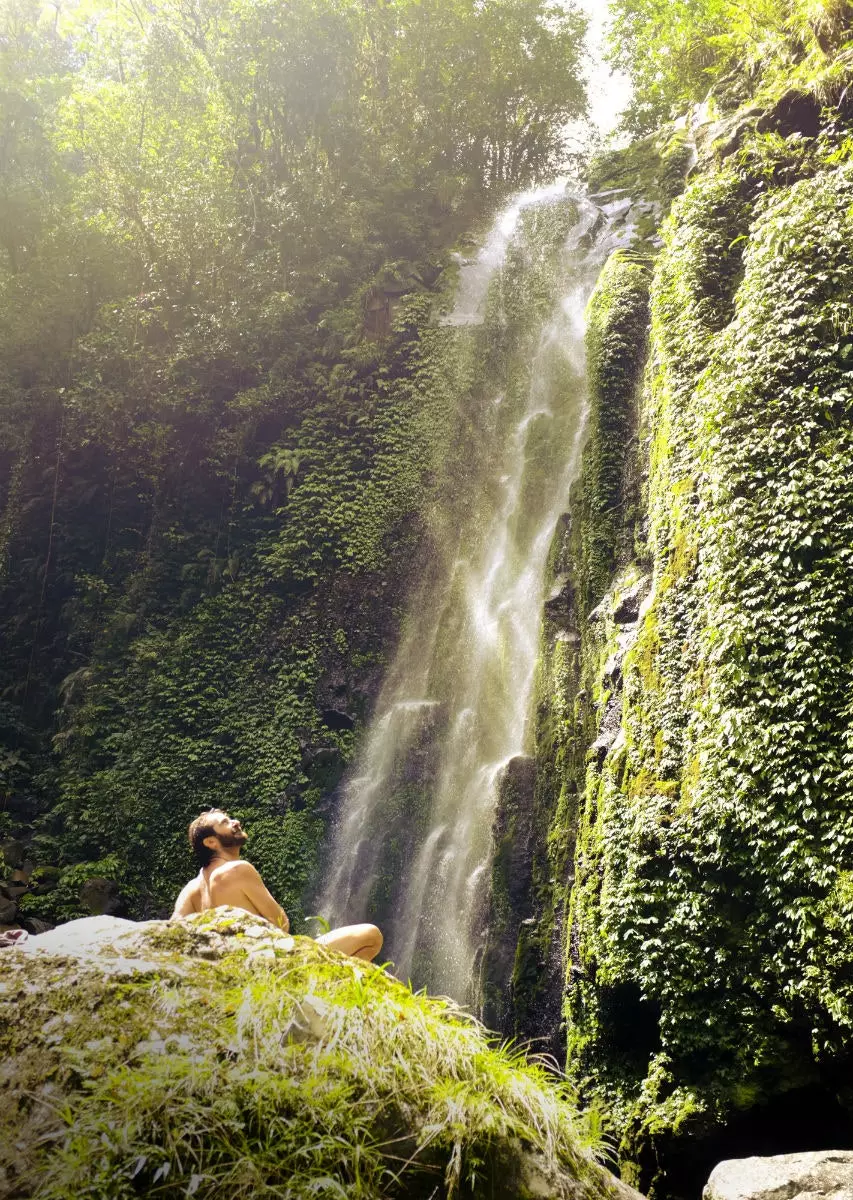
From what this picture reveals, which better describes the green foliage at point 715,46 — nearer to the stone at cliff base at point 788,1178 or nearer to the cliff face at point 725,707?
the cliff face at point 725,707

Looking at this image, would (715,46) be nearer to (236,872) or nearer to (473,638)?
(473,638)

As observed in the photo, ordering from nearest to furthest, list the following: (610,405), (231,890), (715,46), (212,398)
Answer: (231,890), (610,405), (715,46), (212,398)

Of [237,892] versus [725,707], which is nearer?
[237,892]

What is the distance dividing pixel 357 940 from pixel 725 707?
3769 mm

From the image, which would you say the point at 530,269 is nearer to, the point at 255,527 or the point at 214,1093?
the point at 255,527

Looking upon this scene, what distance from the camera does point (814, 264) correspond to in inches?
301

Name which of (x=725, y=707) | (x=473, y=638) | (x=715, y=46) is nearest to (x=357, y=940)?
(x=725, y=707)

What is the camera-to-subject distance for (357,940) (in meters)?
3.91

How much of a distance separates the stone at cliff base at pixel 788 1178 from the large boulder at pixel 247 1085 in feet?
3.52

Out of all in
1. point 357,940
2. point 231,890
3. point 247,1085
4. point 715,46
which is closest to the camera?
Answer: point 247,1085

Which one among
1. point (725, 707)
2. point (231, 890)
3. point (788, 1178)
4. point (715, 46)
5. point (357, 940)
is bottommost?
point (788, 1178)

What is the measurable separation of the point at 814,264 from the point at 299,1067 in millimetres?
7888

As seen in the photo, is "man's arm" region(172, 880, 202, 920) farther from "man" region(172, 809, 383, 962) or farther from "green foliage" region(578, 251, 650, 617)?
"green foliage" region(578, 251, 650, 617)

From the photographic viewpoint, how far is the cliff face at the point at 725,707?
5.39 metres
